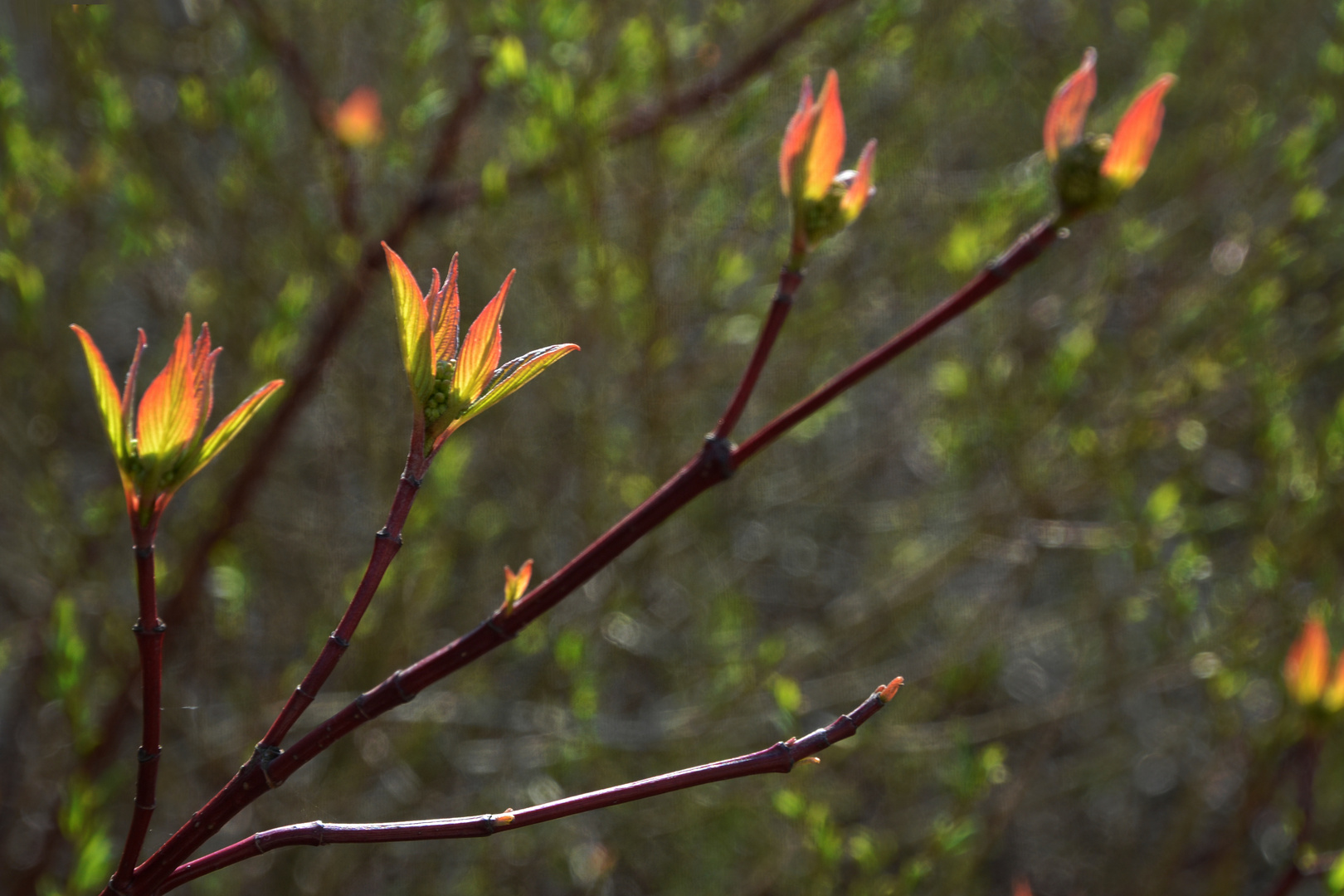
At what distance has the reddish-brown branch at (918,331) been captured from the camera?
717mm

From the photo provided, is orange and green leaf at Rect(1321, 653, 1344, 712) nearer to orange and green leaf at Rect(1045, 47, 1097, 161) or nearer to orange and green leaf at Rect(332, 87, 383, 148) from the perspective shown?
orange and green leaf at Rect(1045, 47, 1097, 161)

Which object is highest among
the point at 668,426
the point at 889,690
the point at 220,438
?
the point at 220,438

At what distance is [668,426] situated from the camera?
2.39 meters

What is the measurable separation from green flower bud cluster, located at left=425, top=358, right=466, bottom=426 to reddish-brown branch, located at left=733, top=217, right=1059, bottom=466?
21cm

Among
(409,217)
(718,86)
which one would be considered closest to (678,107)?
(718,86)

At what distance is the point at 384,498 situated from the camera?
2.57 m

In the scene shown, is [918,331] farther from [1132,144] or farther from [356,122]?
[356,122]

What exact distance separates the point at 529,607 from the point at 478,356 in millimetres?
182

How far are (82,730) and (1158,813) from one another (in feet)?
12.1

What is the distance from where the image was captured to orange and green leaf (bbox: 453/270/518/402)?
0.61m

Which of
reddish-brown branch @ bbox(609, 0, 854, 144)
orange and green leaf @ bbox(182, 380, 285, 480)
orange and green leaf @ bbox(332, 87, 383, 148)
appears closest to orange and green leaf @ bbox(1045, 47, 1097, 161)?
orange and green leaf @ bbox(182, 380, 285, 480)

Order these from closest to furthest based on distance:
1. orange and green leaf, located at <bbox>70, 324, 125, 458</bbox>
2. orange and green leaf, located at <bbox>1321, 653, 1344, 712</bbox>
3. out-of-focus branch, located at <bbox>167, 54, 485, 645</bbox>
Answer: orange and green leaf, located at <bbox>70, 324, 125, 458</bbox>
orange and green leaf, located at <bbox>1321, 653, 1344, 712</bbox>
out-of-focus branch, located at <bbox>167, 54, 485, 645</bbox>

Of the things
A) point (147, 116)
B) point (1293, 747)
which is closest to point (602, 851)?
point (1293, 747)

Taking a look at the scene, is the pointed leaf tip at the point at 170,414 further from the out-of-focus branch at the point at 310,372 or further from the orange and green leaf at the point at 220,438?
the out-of-focus branch at the point at 310,372
